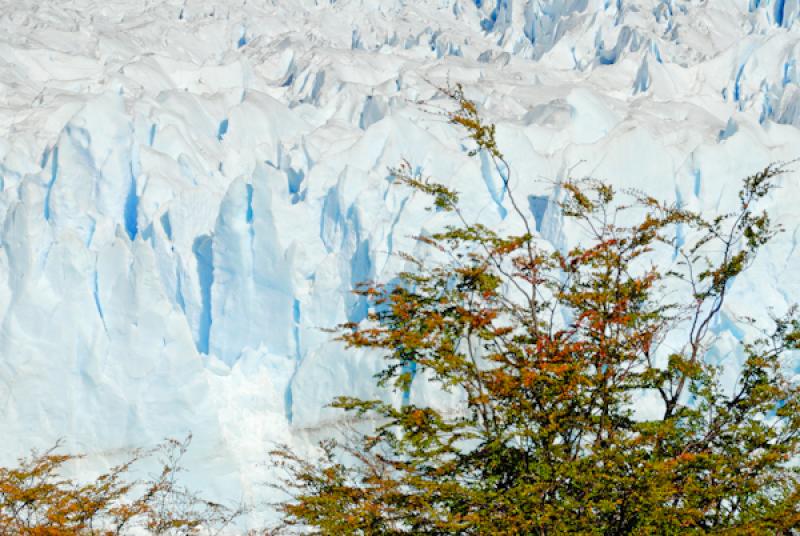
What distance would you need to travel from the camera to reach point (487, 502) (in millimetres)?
4414

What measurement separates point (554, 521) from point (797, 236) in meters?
11.4

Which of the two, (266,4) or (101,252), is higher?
(266,4)

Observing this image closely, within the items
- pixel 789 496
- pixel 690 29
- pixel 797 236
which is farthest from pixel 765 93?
pixel 789 496

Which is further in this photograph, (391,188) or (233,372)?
(391,188)

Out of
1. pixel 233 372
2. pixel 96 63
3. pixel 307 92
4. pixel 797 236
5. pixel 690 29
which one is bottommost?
pixel 233 372

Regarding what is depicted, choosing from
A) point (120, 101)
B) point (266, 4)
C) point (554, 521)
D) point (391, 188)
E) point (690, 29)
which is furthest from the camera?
point (266, 4)

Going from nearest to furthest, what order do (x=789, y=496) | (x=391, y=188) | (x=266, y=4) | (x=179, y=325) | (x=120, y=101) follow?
(x=789, y=496), (x=179, y=325), (x=391, y=188), (x=120, y=101), (x=266, y=4)

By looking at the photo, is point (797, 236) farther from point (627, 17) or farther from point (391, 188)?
point (627, 17)

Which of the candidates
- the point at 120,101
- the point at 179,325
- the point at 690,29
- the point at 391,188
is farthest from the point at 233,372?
the point at 690,29

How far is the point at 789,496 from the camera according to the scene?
16.0 ft

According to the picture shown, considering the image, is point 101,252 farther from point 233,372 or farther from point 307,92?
point 307,92

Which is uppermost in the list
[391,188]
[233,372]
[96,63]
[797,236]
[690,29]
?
[690,29]

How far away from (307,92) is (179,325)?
1734 cm

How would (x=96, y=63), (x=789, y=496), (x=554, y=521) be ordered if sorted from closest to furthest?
(x=554, y=521) → (x=789, y=496) → (x=96, y=63)
